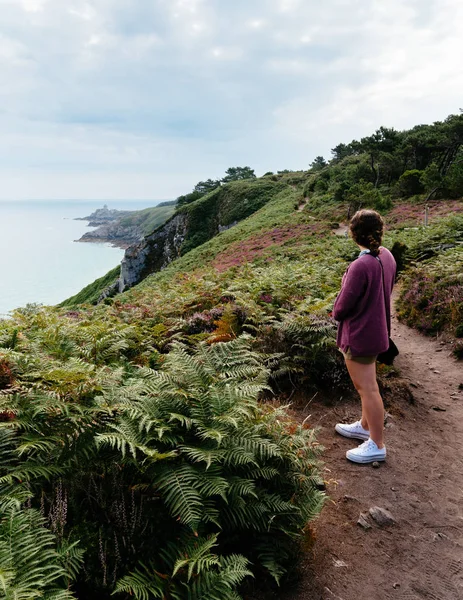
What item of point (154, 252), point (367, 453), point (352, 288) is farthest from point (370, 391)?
point (154, 252)

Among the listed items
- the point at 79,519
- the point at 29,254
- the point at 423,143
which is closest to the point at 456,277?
the point at 79,519

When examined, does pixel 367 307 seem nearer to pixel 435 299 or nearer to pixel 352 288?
pixel 352 288

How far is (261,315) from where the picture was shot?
23.2ft

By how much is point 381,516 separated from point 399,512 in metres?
0.24

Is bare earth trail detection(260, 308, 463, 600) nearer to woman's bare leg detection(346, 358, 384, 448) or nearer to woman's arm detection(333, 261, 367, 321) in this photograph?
woman's bare leg detection(346, 358, 384, 448)

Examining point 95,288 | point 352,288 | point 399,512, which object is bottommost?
point 95,288

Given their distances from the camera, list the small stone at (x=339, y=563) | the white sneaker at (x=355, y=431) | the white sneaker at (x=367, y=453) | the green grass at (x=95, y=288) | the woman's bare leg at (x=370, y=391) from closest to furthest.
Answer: the small stone at (x=339, y=563), the woman's bare leg at (x=370, y=391), the white sneaker at (x=367, y=453), the white sneaker at (x=355, y=431), the green grass at (x=95, y=288)

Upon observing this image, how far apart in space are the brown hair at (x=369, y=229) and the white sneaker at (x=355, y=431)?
2260mm

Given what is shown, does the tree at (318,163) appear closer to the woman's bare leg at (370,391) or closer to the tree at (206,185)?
the tree at (206,185)

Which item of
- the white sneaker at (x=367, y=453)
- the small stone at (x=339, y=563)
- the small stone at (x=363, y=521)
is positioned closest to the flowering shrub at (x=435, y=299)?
the white sneaker at (x=367, y=453)

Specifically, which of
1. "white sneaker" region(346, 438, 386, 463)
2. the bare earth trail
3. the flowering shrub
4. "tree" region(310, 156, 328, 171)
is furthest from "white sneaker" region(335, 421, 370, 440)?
"tree" region(310, 156, 328, 171)

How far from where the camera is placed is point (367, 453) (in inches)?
173

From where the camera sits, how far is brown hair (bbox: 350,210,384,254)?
403 cm

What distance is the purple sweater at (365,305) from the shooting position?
3.98 meters
